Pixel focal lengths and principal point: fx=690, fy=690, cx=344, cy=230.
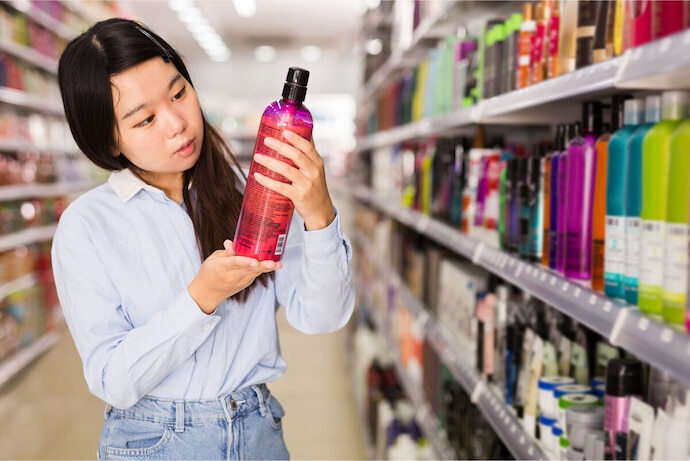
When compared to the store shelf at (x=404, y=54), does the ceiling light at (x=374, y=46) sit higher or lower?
higher

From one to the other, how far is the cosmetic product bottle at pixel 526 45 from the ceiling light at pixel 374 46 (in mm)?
2858

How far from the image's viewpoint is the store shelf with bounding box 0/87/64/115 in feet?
15.6

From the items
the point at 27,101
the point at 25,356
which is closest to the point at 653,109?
the point at 25,356

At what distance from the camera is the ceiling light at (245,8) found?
9789 millimetres

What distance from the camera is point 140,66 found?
1.23 m

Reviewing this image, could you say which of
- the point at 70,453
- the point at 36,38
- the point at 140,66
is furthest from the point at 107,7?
the point at 140,66

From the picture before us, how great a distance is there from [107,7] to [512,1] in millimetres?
6275

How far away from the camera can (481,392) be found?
1885 mm

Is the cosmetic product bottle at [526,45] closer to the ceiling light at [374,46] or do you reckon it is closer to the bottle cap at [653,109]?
the bottle cap at [653,109]

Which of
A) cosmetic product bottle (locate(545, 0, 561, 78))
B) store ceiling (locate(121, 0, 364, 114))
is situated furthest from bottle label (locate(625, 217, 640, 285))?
store ceiling (locate(121, 0, 364, 114))

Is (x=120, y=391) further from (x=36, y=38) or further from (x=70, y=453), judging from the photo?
(x=36, y=38)

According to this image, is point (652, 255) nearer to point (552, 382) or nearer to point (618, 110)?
point (618, 110)

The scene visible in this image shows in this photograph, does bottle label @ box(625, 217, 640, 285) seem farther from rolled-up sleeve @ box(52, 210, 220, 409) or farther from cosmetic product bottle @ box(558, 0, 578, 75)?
rolled-up sleeve @ box(52, 210, 220, 409)

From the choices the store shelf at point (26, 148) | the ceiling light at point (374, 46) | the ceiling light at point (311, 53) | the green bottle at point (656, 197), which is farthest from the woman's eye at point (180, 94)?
the ceiling light at point (311, 53)
